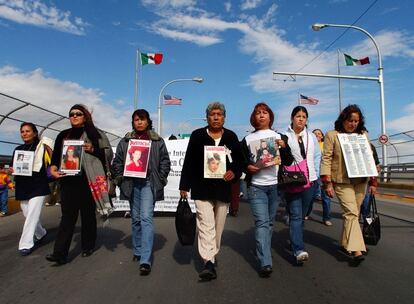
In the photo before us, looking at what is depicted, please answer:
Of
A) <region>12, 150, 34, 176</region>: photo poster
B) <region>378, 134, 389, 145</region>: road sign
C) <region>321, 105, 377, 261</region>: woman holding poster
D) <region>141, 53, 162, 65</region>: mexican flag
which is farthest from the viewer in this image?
<region>141, 53, 162, 65</region>: mexican flag

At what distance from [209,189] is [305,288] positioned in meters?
1.43

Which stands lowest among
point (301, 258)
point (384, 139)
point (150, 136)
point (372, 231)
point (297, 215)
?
point (301, 258)

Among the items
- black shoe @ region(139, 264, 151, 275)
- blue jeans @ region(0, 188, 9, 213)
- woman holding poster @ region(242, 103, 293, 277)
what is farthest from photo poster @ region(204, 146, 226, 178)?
blue jeans @ region(0, 188, 9, 213)

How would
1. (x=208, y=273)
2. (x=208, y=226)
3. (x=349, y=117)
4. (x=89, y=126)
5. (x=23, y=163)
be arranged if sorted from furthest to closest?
(x=23, y=163), (x=89, y=126), (x=349, y=117), (x=208, y=226), (x=208, y=273)

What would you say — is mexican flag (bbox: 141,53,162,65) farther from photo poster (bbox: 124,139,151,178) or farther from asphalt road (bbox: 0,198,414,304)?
photo poster (bbox: 124,139,151,178)

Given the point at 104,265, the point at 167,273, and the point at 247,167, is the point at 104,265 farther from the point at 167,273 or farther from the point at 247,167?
the point at 247,167

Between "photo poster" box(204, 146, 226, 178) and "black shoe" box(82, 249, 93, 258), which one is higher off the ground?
"photo poster" box(204, 146, 226, 178)

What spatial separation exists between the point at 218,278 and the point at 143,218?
1.19 meters

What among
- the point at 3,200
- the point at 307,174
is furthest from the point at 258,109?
the point at 3,200

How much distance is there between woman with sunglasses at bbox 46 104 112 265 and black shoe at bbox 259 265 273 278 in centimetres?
218

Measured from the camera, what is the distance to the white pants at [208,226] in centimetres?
460

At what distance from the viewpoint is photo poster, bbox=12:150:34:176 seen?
605cm

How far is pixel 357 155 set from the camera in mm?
5207

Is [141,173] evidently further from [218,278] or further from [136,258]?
[218,278]
